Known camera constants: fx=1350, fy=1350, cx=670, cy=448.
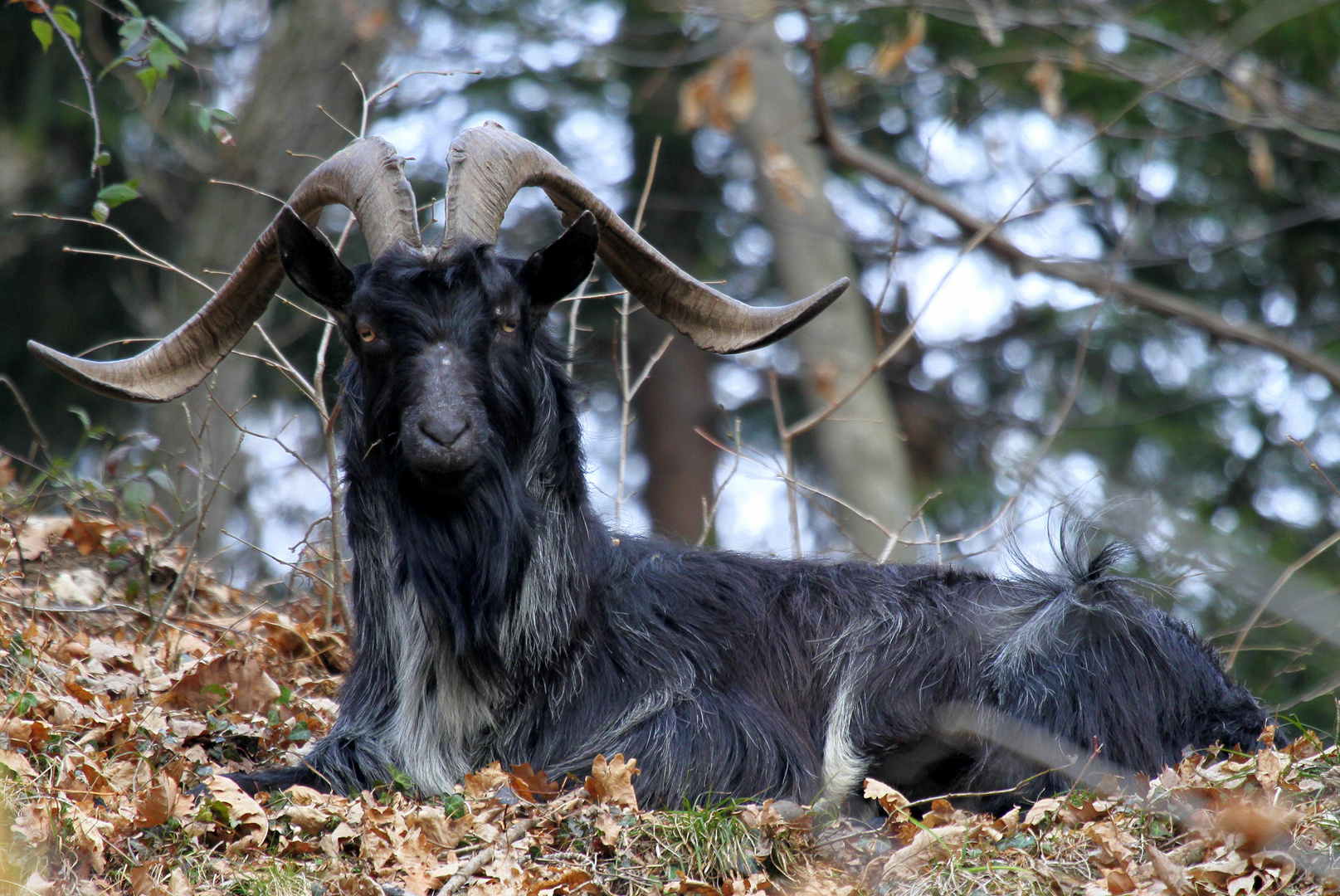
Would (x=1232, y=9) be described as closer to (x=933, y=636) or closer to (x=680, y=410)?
(x=680, y=410)

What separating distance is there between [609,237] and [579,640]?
1715 millimetres

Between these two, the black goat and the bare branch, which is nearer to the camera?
the black goat

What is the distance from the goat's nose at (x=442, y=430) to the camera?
15.2ft

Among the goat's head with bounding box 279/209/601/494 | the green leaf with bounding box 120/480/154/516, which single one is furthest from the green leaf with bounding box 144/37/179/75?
the green leaf with bounding box 120/480/154/516

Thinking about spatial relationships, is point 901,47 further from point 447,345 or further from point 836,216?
point 447,345

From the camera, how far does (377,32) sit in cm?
1264

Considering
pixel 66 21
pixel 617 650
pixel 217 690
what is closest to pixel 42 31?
pixel 66 21

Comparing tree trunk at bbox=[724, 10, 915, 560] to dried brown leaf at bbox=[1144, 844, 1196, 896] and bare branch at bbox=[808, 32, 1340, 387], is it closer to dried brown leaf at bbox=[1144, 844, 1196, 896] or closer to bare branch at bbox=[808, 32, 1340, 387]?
bare branch at bbox=[808, 32, 1340, 387]

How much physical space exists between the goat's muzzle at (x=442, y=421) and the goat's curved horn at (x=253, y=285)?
578 mm

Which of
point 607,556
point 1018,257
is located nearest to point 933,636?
point 607,556

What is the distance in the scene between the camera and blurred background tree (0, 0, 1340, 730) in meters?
12.3

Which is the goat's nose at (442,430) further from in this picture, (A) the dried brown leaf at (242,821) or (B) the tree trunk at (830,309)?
(B) the tree trunk at (830,309)

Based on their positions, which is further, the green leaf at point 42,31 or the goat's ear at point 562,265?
the green leaf at point 42,31

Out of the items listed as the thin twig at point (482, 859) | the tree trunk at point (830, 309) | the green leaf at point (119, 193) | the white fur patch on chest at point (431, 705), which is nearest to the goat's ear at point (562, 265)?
the white fur patch on chest at point (431, 705)
